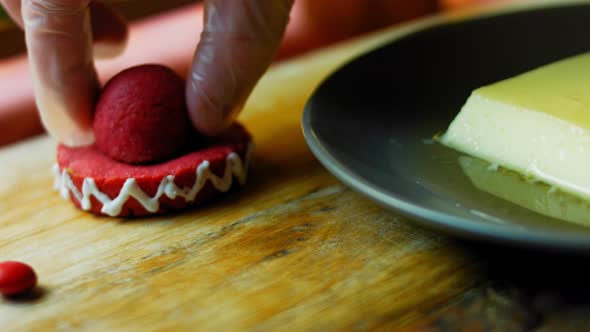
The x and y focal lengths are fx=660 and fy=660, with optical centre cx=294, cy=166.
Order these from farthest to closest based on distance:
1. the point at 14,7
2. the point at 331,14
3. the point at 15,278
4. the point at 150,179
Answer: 1. the point at 331,14
2. the point at 14,7
3. the point at 150,179
4. the point at 15,278

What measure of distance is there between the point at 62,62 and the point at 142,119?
0.14 metres

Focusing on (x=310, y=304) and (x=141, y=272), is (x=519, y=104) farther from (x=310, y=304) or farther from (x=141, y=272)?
(x=141, y=272)

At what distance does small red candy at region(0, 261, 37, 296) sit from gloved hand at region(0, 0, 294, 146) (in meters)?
0.26

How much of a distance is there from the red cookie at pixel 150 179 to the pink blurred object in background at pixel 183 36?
40.6 inches

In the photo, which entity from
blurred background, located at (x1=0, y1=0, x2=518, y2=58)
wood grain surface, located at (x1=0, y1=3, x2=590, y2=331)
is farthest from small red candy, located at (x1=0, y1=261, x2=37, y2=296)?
blurred background, located at (x1=0, y1=0, x2=518, y2=58)

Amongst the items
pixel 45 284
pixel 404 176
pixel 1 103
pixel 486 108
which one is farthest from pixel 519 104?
pixel 1 103

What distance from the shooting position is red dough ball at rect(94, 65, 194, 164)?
2.77ft

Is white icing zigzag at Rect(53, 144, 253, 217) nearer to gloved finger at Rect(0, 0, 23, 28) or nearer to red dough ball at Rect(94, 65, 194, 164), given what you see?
red dough ball at Rect(94, 65, 194, 164)

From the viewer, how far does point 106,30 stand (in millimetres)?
1027

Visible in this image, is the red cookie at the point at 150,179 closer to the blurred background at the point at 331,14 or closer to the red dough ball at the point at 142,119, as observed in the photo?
the red dough ball at the point at 142,119

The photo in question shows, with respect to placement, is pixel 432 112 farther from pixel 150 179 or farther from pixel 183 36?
pixel 183 36

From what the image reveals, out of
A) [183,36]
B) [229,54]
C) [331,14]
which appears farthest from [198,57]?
[331,14]

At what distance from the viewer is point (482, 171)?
0.85 metres

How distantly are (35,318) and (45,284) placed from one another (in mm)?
64
